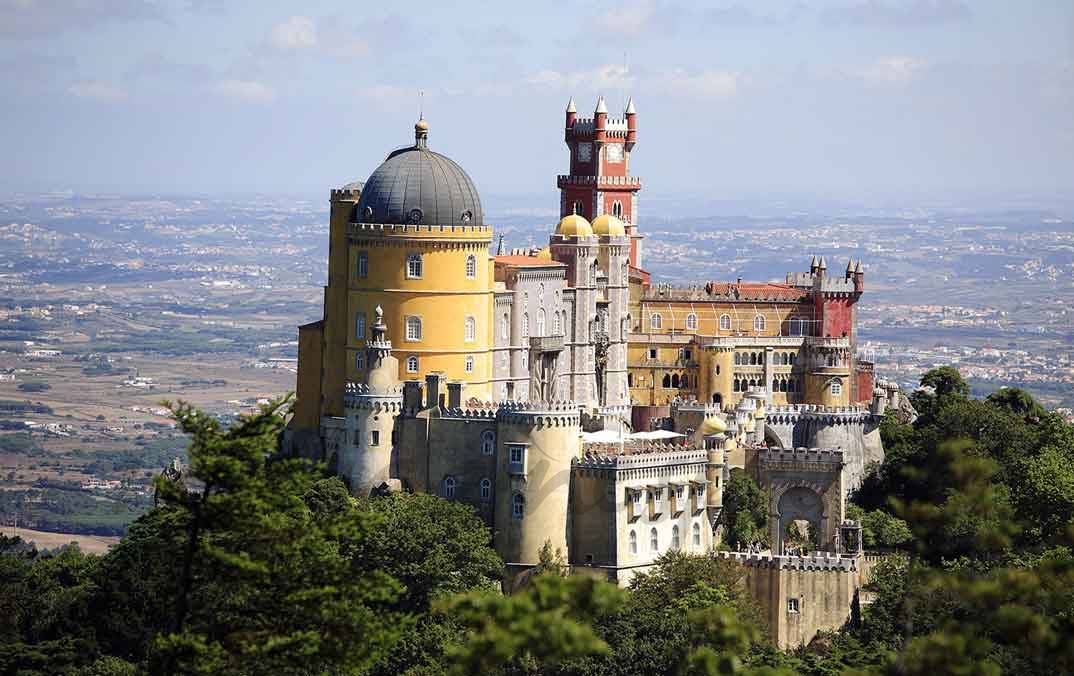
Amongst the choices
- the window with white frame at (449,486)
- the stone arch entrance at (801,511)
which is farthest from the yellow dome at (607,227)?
the window with white frame at (449,486)

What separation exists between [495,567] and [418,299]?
1650 centimetres

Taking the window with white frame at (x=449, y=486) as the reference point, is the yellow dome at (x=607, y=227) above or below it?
above

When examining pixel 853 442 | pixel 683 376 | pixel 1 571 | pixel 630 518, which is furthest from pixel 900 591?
pixel 1 571

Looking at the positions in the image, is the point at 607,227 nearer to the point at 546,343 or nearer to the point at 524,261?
the point at 524,261

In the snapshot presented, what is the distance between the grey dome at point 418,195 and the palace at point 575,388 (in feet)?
0.34

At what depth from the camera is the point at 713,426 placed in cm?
11756

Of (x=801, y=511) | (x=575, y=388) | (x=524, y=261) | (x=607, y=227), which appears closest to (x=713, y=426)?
(x=801, y=511)

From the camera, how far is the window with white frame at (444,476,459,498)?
112 meters

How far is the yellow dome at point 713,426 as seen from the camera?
117m

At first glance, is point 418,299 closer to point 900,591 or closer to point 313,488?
point 313,488

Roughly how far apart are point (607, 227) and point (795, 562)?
2862 cm

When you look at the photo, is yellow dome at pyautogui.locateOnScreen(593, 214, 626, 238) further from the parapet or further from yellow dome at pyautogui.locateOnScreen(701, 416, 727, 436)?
the parapet

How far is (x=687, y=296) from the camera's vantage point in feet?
467

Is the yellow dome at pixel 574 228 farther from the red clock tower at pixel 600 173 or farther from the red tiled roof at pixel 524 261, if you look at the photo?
the red clock tower at pixel 600 173
